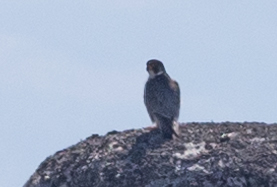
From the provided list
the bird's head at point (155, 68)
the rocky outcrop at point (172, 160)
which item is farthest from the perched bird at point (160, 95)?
the rocky outcrop at point (172, 160)

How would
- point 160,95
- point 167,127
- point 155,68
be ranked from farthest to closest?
point 155,68 → point 160,95 → point 167,127

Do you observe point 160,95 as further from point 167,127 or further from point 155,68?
point 167,127

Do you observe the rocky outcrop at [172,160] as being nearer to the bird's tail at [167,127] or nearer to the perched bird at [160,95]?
the bird's tail at [167,127]

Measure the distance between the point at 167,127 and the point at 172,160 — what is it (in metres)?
1.99

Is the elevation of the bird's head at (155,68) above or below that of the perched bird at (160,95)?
above

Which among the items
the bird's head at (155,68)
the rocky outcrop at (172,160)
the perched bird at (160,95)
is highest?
the bird's head at (155,68)

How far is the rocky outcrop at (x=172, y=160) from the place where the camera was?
21.0 m

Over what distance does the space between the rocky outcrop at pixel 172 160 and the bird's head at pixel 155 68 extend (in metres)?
3.02

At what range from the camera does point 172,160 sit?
21.4 m

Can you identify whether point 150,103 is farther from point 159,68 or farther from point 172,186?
point 172,186

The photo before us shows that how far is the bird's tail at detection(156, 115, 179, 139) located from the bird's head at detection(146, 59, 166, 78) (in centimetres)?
155

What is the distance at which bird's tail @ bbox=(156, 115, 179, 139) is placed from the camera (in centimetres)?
2266

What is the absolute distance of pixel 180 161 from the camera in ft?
70.0

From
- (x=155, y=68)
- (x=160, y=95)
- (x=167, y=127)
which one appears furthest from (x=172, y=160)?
(x=155, y=68)
